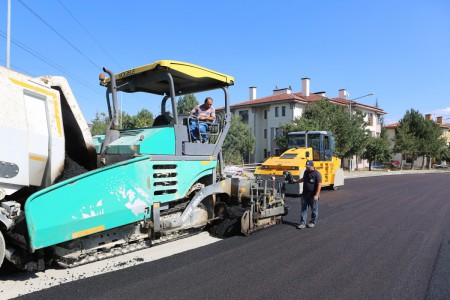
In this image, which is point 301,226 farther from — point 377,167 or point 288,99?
point 377,167

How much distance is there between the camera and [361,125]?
27.4 metres

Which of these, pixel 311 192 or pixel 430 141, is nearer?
pixel 311 192

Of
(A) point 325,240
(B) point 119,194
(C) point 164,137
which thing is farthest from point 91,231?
(A) point 325,240

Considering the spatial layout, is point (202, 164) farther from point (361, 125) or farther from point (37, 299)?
point (361, 125)

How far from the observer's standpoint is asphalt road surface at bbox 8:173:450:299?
3.69 meters

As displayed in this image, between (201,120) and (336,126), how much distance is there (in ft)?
68.2

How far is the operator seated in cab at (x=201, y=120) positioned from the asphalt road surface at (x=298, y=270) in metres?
1.75

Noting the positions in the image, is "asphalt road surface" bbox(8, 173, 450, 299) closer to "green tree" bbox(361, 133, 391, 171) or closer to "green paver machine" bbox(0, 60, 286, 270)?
"green paver machine" bbox(0, 60, 286, 270)

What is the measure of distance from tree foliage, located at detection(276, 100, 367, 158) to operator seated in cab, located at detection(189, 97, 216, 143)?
19.1m

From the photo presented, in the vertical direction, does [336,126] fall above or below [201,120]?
above

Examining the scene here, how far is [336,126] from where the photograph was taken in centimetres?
2453

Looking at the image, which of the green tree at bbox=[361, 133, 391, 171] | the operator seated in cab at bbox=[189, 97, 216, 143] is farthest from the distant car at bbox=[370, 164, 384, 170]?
the operator seated in cab at bbox=[189, 97, 216, 143]

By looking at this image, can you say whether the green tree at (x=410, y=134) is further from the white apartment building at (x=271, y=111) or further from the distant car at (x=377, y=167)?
the white apartment building at (x=271, y=111)

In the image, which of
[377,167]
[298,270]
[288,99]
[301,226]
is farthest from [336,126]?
[377,167]
